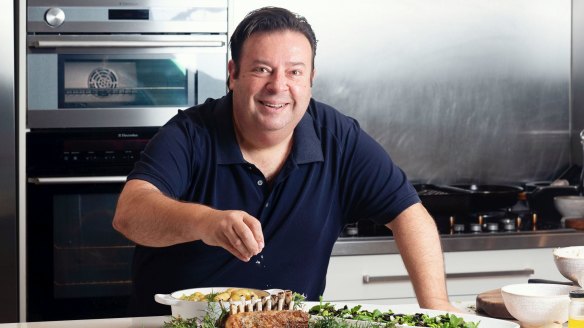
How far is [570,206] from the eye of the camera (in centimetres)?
348

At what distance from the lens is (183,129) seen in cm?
225

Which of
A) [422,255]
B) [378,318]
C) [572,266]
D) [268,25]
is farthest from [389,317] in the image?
[268,25]

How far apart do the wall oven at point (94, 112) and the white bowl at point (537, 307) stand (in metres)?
1.80

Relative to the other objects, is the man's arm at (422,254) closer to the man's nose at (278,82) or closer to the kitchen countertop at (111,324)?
the kitchen countertop at (111,324)

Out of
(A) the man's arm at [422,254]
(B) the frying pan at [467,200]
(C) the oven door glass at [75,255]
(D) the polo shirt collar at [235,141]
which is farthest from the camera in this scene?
(B) the frying pan at [467,200]

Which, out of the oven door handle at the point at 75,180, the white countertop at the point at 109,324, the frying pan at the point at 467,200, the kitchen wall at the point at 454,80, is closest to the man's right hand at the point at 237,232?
the white countertop at the point at 109,324

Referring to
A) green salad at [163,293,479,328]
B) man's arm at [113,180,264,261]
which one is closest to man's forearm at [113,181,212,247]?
man's arm at [113,180,264,261]

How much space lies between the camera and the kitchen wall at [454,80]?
12.2 ft

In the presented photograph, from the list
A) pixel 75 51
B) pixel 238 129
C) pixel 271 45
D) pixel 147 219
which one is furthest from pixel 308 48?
pixel 75 51

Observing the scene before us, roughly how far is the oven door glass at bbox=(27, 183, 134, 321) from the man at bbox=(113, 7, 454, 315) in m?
1.01

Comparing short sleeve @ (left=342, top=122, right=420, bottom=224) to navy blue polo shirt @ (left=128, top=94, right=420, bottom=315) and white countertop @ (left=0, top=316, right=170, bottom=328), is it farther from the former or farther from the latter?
white countertop @ (left=0, top=316, right=170, bottom=328)

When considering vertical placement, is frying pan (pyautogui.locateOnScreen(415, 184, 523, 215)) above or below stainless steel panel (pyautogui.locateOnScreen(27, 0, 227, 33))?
below

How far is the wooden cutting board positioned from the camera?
1.95 metres

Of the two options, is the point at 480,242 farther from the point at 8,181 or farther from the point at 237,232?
the point at 237,232
